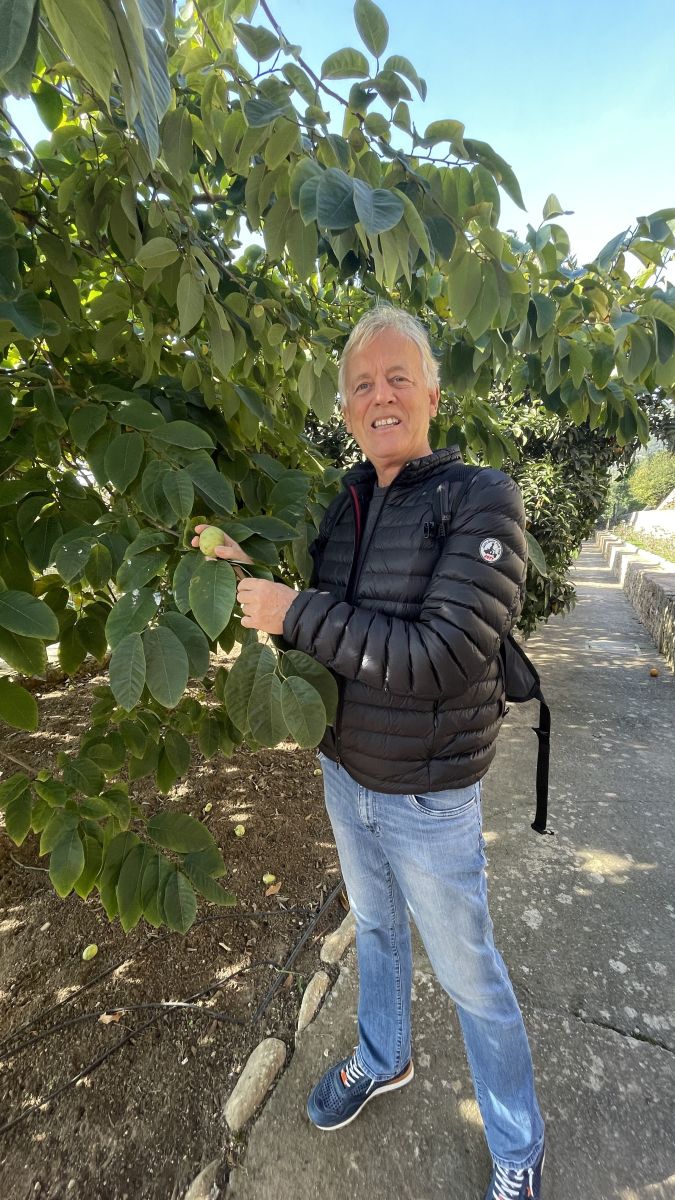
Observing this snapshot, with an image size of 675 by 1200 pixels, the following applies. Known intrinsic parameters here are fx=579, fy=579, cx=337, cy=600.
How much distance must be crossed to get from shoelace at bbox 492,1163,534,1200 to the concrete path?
0.13 meters

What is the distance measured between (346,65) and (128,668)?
1.07m

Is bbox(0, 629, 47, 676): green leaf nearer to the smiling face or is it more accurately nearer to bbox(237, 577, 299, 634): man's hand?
bbox(237, 577, 299, 634): man's hand

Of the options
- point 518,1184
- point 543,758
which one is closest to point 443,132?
point 543,758

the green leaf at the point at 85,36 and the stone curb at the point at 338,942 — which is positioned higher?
the green leaf at the point at 85,36

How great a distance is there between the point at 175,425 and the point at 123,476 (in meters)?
0.16

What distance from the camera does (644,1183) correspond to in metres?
1.56

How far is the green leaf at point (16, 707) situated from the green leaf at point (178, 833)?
380 millimetres

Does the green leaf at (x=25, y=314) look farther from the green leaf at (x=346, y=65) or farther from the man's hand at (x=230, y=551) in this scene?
the green leaf at (x=346, y=65)

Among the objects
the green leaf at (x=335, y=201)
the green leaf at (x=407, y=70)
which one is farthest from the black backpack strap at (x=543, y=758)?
the green leaf at (x=407, y=70)

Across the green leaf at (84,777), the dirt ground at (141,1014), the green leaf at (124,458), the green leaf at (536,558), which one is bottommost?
the dirt ground at (141,1014)

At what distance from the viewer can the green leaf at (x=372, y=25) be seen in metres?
0.91

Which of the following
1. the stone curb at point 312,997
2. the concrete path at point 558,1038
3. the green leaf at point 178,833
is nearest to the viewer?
the green leaf at point 178,833

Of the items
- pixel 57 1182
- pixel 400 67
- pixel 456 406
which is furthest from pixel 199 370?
pixel 57 1182

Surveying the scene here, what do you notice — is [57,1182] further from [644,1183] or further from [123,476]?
[123,476]
